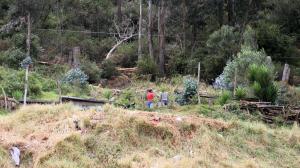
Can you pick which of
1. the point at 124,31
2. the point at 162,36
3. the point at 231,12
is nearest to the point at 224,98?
the point at 162,36

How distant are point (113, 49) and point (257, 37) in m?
8.86

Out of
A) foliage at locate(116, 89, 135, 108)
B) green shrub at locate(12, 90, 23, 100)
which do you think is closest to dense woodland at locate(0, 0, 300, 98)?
foliage at locate(116, 89, 135, 108)

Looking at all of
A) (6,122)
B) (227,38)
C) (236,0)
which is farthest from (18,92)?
(236,0)

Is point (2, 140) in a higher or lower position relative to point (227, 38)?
lower

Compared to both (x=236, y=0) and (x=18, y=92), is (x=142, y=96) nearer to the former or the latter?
(x=18, y=92)

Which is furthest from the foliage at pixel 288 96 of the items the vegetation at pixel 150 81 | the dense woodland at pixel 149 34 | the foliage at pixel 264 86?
the dense woodland at pixel 149 34

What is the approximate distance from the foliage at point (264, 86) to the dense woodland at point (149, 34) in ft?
27.4

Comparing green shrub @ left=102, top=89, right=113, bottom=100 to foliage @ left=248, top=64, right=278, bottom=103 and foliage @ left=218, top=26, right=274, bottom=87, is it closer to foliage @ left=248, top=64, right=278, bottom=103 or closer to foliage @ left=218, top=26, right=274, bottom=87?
foliage @ left=218, top=26, right=274, bottom=87

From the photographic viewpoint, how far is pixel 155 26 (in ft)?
105

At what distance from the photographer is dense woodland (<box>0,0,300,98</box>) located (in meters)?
24.7

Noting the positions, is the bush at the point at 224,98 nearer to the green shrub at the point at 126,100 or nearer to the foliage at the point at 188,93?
the foliage at the point at 188,93

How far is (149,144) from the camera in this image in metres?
9.49

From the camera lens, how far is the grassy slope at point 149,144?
8680 mm

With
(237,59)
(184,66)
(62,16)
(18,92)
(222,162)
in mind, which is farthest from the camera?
(62,16)
